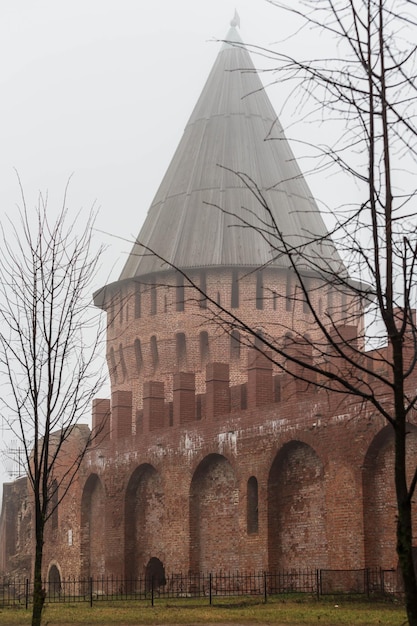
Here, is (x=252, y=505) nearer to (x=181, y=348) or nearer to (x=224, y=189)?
(x=181, y=348)

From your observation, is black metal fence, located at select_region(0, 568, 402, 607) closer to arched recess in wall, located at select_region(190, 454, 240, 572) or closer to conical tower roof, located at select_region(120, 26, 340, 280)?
arched recess in wall, located at select_region(190, 454, 240, 572)

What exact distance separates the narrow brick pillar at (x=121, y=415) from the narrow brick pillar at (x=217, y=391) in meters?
4.81

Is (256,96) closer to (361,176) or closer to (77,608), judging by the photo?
(77,608)

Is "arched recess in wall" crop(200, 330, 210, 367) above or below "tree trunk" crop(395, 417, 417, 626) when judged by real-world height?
above

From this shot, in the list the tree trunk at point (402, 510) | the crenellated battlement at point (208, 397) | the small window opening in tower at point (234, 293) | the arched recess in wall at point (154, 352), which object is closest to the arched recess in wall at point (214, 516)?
the crenellated battlement at point (208, 397)

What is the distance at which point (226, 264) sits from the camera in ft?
119

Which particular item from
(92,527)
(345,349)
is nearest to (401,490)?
(345,349)

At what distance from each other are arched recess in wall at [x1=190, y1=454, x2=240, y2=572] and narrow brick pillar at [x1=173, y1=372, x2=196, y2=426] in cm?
169

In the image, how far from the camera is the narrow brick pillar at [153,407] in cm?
3086

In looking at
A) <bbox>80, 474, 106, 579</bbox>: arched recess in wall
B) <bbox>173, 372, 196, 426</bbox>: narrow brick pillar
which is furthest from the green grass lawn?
<bbox>80, 474, 106, 579</bbox>: arched recess in wall

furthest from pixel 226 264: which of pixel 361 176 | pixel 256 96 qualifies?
pixel 361 176

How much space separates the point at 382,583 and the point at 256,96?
2412 cm

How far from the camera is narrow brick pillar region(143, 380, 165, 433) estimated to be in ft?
101

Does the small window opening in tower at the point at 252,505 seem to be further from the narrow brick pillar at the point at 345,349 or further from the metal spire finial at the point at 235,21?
the metal spire finial at the point at 235,21
